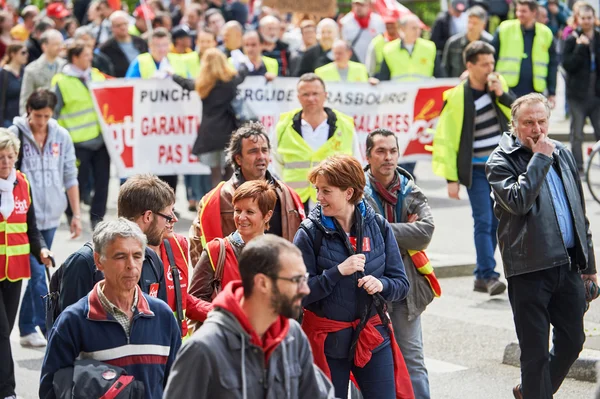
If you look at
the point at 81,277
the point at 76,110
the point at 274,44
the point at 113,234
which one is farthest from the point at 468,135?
the point at 274,44

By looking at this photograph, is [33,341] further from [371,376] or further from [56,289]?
[371,376]

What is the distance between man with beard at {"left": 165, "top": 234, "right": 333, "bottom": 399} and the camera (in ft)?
13.6

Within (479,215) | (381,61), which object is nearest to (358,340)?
(479,215)

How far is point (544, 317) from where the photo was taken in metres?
6.80

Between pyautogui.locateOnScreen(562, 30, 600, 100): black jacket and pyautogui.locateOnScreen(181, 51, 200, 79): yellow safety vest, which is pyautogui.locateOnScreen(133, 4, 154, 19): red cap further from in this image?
pyautogui.locateOnScreen(562, 30, 600, 100): black jacket

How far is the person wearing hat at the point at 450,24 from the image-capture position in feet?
64.4

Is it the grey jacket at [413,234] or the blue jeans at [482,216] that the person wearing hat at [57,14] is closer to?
the blue jeans at [482,216]

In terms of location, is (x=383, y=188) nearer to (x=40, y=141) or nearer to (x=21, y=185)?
(x=21, y=185)

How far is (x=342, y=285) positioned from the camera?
19.8ft

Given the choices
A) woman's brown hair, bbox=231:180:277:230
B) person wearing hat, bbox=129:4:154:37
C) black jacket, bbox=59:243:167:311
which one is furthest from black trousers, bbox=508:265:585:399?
person wearing hat, bbox=129:4:154:37

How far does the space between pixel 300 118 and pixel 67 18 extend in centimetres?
1338

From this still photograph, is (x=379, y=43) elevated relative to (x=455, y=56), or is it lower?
elevated

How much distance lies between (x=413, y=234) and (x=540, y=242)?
72 centimetres

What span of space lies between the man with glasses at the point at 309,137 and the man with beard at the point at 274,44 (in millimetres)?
7399
